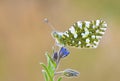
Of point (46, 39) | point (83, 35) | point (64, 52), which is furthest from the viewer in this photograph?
point (46, 39)

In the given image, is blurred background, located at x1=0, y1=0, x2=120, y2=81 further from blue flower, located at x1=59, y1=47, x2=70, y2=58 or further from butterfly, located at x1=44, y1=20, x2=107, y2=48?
butterfly, located at x1=44, y1=20, x2=107, y2=48

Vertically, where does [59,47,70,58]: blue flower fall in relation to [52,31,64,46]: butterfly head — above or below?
above

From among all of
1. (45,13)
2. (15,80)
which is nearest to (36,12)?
(45,13)

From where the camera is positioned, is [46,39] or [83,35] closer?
[83,35]

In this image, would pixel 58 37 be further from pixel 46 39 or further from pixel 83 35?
pixel 46 39

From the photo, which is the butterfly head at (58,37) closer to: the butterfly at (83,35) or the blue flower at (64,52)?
the butterfly at (83,35)

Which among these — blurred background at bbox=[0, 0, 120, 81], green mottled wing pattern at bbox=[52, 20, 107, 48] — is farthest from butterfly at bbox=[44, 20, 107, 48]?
blurred background at bbox=[0, 0, 120, 81]

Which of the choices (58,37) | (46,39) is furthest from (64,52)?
(46,39)

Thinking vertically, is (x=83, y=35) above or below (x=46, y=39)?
below
